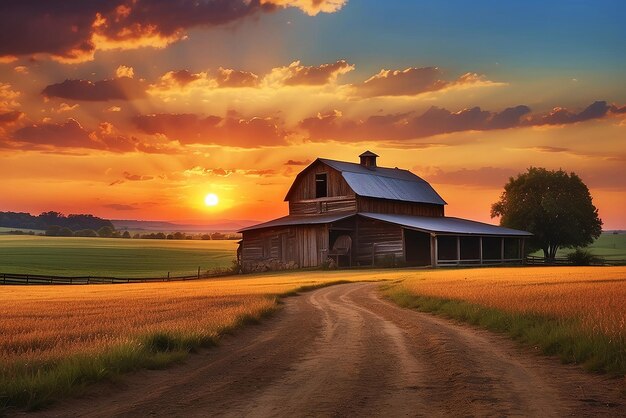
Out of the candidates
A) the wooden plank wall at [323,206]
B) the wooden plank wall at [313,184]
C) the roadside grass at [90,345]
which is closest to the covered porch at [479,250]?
the wooden plank wall at [323,206]

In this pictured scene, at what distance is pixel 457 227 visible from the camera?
7325cm

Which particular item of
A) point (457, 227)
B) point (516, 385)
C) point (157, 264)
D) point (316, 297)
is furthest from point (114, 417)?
point (157, 264)

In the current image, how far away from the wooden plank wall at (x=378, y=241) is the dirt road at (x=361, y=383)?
166 feet

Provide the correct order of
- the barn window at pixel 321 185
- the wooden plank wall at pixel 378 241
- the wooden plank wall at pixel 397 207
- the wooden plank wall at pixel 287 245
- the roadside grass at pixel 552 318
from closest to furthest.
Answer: the roadside grass at pixel 552 318
the wooden plank wall at pixel 378 241
the wooden plank wall at pixel 287 245
the wooden plank wall at pixel 397 207
the barn window at pixel 321 185

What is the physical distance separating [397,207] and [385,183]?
3409 millimetres

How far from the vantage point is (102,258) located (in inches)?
4395

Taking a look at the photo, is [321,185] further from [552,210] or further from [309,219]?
[552,210]

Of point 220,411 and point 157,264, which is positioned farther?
point 157,264

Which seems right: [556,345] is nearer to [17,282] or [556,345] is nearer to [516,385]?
[516,385]

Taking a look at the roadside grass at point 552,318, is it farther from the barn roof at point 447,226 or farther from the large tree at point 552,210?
the large tree at point 552,210

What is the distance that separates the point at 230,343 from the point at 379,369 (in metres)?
5.26

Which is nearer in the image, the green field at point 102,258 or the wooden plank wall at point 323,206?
the wooden plank wall at point 323,206

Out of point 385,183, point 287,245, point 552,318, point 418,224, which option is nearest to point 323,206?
point 287,245

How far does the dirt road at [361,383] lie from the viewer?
9203 mm
